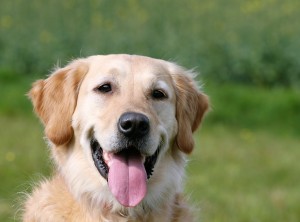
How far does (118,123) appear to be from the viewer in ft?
15.9

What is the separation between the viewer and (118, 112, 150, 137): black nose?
4801 mm

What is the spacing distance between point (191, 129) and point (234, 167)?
481cm

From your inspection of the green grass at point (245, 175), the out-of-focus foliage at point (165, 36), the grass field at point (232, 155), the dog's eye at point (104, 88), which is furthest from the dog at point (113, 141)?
the out-of-focus foliage at point (165, 36)

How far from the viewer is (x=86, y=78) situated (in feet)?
17.2

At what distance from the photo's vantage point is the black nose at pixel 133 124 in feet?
15.8

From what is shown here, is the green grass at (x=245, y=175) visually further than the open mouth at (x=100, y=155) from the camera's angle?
Yes

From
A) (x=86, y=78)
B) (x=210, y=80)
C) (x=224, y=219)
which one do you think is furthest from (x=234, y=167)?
(x=86, y=78)

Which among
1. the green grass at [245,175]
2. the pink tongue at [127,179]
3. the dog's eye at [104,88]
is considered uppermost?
the dog's eye at [104,88]

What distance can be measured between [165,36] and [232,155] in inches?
183

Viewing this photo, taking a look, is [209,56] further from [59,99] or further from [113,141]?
[113,141]

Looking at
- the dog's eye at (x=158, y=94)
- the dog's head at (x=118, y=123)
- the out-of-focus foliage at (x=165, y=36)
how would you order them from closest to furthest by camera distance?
1. the dog's head at (x=118, y=123)
2. the dog's eye at (x=158, y=94)
3. the out-of-focus foliage at (x=165, y=36)

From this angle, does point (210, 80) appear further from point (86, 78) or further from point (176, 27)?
point (86, 78)

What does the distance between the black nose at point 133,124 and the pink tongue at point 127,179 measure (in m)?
0.19

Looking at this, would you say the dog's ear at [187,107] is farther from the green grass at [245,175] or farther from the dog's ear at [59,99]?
the green grass at [245,175]
